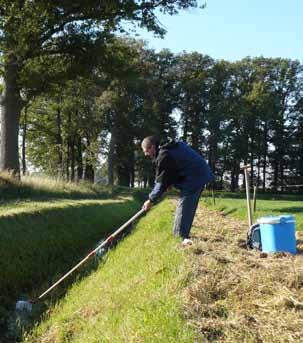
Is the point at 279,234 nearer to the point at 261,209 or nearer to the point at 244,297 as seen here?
the point at 244,297

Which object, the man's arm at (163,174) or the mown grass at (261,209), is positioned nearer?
the man's arm at (163,174)

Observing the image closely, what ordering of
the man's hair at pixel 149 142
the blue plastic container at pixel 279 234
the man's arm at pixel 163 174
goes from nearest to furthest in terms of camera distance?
the blue plastic container at pixel 279 234 → the man's arm at pixel 163 174 → the man's hair at pixel 149 142

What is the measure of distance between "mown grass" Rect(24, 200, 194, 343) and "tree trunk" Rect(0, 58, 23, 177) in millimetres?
14970

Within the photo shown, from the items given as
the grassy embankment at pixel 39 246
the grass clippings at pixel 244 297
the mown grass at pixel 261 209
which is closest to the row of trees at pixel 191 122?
the mown grass at pixel 261 209

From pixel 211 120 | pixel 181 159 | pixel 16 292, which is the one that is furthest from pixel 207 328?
pixel 211 120

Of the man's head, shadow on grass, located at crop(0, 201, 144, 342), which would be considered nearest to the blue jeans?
the man's head

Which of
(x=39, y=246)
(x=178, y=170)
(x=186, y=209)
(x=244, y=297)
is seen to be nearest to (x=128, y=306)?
(x=244, y=297)

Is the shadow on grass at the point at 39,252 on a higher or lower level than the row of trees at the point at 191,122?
lower

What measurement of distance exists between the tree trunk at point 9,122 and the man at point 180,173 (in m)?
15.0

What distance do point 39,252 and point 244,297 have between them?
6809 millimetres

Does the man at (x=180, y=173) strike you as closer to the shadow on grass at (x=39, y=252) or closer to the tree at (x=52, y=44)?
the shadow on grass at (x=39, y=252)

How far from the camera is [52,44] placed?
73.7 ft

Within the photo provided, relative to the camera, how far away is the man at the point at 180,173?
27.7 feet

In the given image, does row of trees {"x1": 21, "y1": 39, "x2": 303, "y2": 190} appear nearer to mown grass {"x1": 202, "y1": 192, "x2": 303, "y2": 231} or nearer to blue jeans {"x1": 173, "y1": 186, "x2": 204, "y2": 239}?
mown grass {"x1": 202, "y1": 192, "x2": 303, "y2": 231}
